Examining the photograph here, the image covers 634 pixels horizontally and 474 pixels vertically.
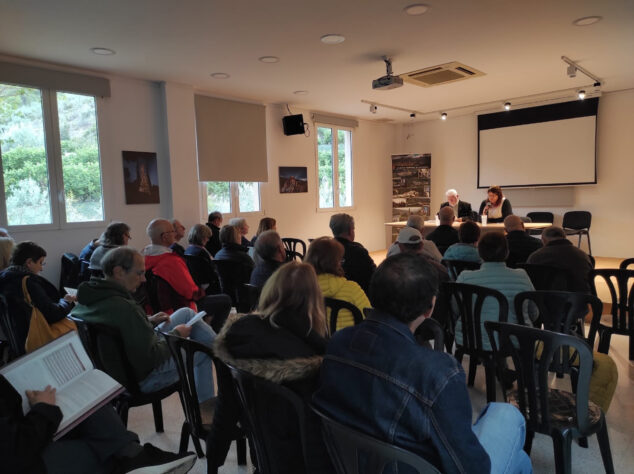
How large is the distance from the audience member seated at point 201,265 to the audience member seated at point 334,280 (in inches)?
75.7

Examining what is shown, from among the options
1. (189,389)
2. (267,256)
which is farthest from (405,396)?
(267,256)

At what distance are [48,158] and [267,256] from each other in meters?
3.64

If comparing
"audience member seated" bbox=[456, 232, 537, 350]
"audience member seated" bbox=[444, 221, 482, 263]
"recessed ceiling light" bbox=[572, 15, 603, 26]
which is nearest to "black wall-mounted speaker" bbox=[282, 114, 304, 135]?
"recessed ceiling light" bbox=[572, 15, 603, 26]

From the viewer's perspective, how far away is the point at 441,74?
5836 mm

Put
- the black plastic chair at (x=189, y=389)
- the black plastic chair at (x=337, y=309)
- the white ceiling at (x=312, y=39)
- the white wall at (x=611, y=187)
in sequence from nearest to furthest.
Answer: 1. the black plastic chair at (x=189, y=389)
2. the black plastic chair at (x=337, y=309)
3. the white ceiling at (x=312, y=39)
4. the white wall at (x=611, y=187)

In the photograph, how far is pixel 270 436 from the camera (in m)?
1.36

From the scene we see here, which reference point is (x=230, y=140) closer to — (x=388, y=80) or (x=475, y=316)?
(x=388, y=80)

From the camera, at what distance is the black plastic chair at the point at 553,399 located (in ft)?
5.23

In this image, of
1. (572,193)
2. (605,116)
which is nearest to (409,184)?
(572,193)

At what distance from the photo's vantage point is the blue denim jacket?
3.34 feet

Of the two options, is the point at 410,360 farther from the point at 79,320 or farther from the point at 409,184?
the point at 409,184

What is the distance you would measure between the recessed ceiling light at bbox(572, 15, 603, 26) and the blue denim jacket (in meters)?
4.47

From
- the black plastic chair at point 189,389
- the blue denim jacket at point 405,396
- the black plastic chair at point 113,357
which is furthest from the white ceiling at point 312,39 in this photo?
the blue denim jacket at point 405,396

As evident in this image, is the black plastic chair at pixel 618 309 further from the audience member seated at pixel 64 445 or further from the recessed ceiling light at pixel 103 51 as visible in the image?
the recessed ceiling light at pixel 103 51
